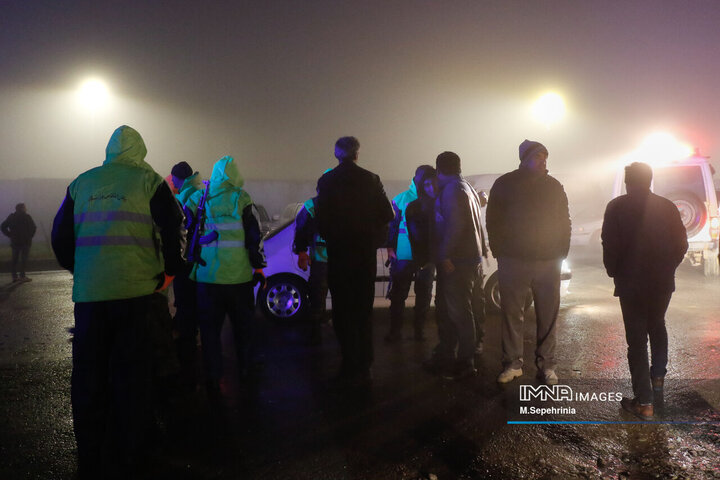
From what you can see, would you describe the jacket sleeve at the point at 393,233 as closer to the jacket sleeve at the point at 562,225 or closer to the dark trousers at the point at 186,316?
the jacket sleeve at the point at 562,225

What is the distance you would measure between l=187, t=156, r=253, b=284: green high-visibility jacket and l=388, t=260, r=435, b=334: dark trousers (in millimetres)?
1947

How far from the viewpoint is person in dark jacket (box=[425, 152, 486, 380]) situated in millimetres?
4430

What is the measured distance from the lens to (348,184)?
13.7ft

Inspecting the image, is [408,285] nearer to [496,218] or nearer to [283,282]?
[496,218]

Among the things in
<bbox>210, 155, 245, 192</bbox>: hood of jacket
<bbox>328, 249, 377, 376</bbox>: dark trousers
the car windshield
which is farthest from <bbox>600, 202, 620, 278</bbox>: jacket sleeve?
the car windshield

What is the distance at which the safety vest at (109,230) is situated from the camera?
2.80m

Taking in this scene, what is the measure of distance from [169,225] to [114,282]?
436mm

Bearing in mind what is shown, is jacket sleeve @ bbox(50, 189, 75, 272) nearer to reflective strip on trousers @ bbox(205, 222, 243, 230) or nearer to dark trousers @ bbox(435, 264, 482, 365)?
reflective strip on trousers @ bbox(205, 222, 243, 230)

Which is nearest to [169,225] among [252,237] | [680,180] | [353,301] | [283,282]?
[252,237]

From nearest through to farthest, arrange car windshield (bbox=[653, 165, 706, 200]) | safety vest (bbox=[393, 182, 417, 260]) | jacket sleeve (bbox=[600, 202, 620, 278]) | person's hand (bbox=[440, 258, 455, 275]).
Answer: jacket sleeve (bbox=[600, 202, 620, 278]) < person's hand (bbox=[440, 258, 455, 275]) < safety vest (bbox=[393, 182, 417, 260]) < car windshield (bbox=[653, 165, 706, 200])

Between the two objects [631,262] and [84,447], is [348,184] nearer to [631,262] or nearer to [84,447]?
[631,262]

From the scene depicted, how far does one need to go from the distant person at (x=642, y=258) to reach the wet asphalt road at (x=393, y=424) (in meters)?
0.41

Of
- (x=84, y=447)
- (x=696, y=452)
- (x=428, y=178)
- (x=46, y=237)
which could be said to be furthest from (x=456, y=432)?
(x=46, y=237)

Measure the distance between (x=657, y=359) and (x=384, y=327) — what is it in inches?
131
